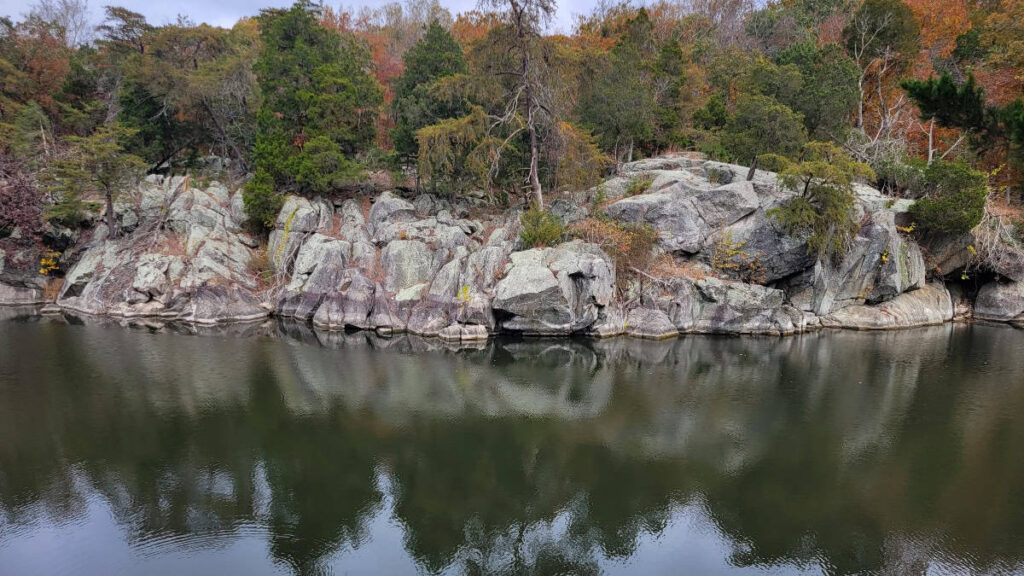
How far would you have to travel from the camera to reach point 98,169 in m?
25.5

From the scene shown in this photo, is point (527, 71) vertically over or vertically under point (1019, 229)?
over

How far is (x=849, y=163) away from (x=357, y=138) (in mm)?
23661

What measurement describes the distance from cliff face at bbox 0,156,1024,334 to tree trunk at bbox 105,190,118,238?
0.76 m

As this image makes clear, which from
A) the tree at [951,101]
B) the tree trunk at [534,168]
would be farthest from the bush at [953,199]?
the tree at [951,101]

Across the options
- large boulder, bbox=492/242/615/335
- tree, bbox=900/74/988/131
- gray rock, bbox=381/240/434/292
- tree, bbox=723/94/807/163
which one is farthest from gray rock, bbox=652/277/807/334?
tree, bbox=900/74/988/131

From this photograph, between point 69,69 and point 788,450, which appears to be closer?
Result: point 788,450

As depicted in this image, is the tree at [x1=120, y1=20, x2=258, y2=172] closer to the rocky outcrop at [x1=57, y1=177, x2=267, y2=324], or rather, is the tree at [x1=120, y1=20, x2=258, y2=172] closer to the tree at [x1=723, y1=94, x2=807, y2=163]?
the rocky outcrop at [x1=57, y1=177, x2=267, y2=324]

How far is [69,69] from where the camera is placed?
3303 cm

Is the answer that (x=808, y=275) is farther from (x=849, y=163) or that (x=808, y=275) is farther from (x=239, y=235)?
(x=239, y=235)

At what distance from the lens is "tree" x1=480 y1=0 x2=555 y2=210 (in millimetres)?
23531

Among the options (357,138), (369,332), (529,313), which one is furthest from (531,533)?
(357,138)

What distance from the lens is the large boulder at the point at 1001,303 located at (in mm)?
25516

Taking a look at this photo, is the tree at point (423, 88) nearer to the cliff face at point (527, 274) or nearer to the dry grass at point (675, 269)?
the cliff face at point (527, 274)

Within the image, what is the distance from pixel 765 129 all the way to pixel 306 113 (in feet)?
76.7
